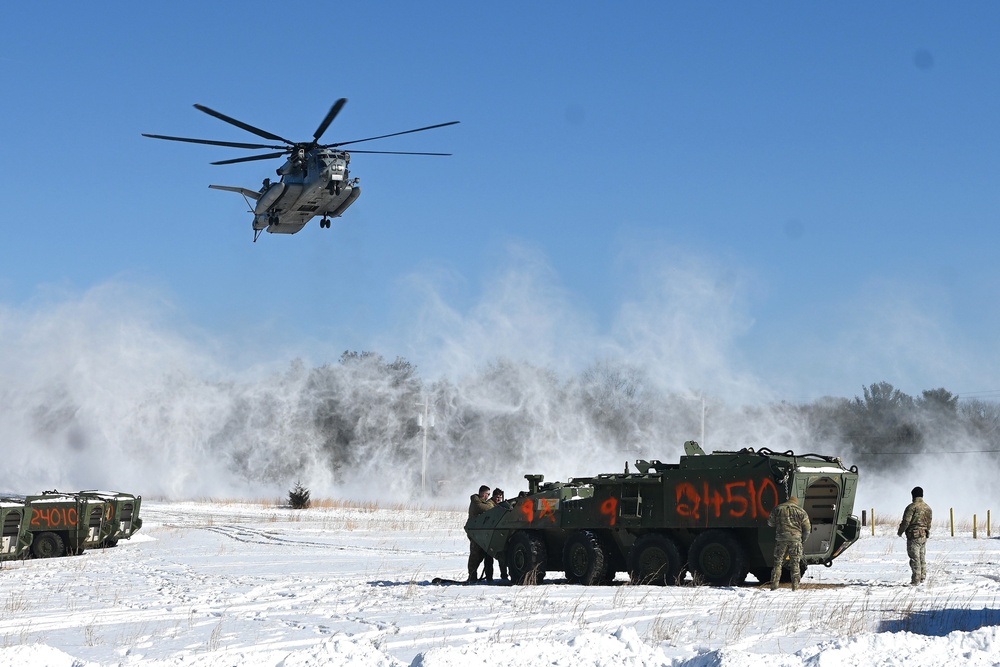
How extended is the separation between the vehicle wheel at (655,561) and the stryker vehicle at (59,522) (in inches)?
677

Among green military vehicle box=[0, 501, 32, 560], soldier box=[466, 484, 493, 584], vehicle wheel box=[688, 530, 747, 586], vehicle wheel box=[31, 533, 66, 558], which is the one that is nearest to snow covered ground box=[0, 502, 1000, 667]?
vehicle wheel box=[688, 530, 747, 586]

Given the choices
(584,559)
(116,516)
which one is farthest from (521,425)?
Result: (584,559)

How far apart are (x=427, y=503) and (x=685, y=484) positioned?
5782 cm

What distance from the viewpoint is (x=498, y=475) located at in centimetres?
8425

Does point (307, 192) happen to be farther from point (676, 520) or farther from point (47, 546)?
point (676, 520)

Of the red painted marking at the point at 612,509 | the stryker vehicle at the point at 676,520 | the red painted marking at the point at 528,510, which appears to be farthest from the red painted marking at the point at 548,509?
the red painted marking at the point at 612,509

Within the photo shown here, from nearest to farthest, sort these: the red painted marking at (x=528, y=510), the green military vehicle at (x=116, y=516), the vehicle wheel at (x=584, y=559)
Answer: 1. the vehicle wheel at (x=584, y=559)
2. the red painted marking at (x=528, y=510)
3. the green military vehicle at (x=116, y=516)

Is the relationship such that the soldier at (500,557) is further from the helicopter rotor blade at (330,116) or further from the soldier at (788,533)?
the helicopter rotor blade at (330,116)

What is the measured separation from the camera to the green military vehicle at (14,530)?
28.9 metres

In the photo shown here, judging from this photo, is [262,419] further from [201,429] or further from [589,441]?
[589,441]

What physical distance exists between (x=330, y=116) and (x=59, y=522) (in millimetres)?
12560

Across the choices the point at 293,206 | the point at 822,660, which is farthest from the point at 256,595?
the point at 293,206

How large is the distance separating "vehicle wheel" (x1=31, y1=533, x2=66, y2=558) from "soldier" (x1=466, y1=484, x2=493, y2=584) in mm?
14581

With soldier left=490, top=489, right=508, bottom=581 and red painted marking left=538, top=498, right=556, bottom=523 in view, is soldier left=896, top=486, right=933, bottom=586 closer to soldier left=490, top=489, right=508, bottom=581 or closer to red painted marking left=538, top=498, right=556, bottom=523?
red painted marking left=538, top=498, right=556, bottom=523
